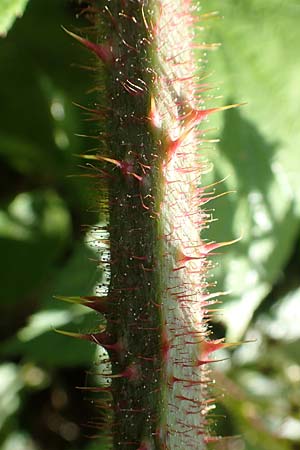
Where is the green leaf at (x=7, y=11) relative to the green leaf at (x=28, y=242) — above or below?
below

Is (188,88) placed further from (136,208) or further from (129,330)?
(129,330)

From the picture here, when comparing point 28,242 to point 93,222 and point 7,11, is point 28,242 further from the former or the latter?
point 7,11

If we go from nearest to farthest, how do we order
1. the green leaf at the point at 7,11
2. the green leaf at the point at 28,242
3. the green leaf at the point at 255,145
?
the green leaf at the point at 7,11 → the green leaf at the point at 255,145 → the green leaf at the point at 28,242

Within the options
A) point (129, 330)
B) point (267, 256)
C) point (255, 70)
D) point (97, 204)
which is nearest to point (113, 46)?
point (97, 204)

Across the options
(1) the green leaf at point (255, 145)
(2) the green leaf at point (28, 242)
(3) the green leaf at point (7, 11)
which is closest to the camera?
(3) the green leaf at point (7, 11)

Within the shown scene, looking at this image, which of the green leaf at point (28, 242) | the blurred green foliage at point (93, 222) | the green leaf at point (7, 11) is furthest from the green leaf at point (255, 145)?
the green leaf at point (28, 242)

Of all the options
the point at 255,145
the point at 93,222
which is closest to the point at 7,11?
the point at 255,145

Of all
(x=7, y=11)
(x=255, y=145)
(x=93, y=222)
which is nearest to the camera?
(x=7, y=11)

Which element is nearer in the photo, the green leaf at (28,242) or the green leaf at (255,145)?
the green leaf at (255,145)

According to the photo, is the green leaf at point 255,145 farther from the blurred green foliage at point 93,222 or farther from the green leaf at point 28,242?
the green leaf at point 28,242
